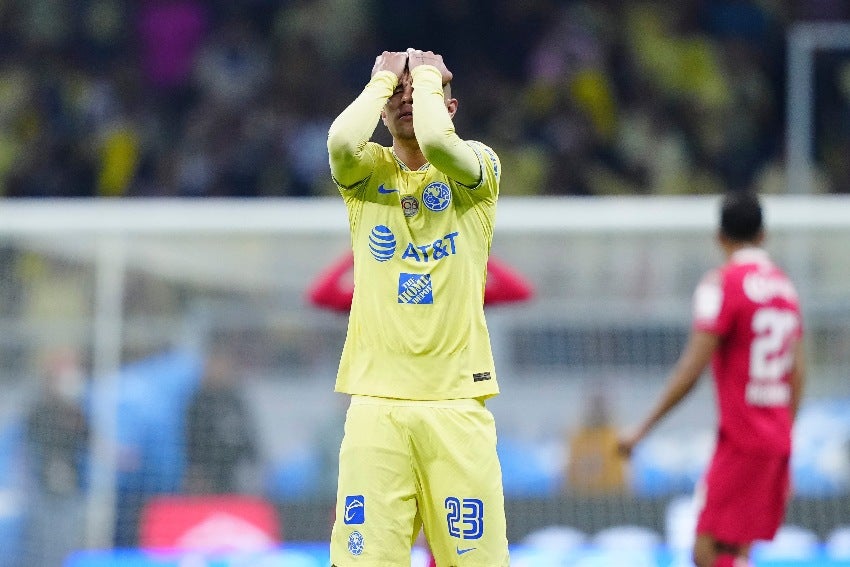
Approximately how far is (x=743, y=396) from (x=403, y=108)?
2185mm

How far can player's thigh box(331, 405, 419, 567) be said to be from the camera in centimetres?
356

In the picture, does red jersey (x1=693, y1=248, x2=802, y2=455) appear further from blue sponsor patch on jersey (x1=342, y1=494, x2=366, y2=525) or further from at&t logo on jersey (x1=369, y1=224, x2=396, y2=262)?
blue sponsor patch on jersey (x1=342, y1=494, x2=366, y2=525)

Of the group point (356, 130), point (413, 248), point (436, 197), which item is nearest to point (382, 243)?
point (413, 248)

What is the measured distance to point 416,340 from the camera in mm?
3643

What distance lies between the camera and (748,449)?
5.26 meters

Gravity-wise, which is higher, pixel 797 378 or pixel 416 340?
pixel 416 340

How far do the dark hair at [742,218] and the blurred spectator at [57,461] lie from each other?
12.2ft

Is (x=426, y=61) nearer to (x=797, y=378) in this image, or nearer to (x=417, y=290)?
(x=417, y=290)

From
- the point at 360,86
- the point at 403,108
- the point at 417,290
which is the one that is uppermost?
the point at 360,86

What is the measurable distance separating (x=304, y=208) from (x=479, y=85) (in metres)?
4.65

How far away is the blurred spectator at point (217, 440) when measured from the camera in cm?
737

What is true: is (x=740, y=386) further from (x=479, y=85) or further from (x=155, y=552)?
(x=479, y=85)

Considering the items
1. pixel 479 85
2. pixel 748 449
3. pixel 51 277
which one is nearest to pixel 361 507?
pixel 748 449

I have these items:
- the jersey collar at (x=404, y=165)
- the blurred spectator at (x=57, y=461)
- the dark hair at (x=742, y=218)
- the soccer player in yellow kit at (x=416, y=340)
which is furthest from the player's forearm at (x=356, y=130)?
the blurred spectator at (x=57, y=461)
